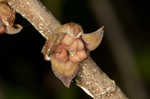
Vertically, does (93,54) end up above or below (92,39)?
below

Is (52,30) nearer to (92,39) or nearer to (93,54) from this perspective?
(92,39)

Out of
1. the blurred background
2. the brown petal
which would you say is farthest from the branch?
the blurred background

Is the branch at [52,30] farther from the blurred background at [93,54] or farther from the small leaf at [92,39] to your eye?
the blurred background at [93,54]

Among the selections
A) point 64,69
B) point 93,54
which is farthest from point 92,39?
point 93,54

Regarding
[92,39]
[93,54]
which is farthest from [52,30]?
[93,54]

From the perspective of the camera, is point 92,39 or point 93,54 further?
point 93,54

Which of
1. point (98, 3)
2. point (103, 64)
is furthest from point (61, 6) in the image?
point (103, 64)

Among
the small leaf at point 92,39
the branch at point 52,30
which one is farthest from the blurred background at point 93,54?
the small leaf at point 92,39
